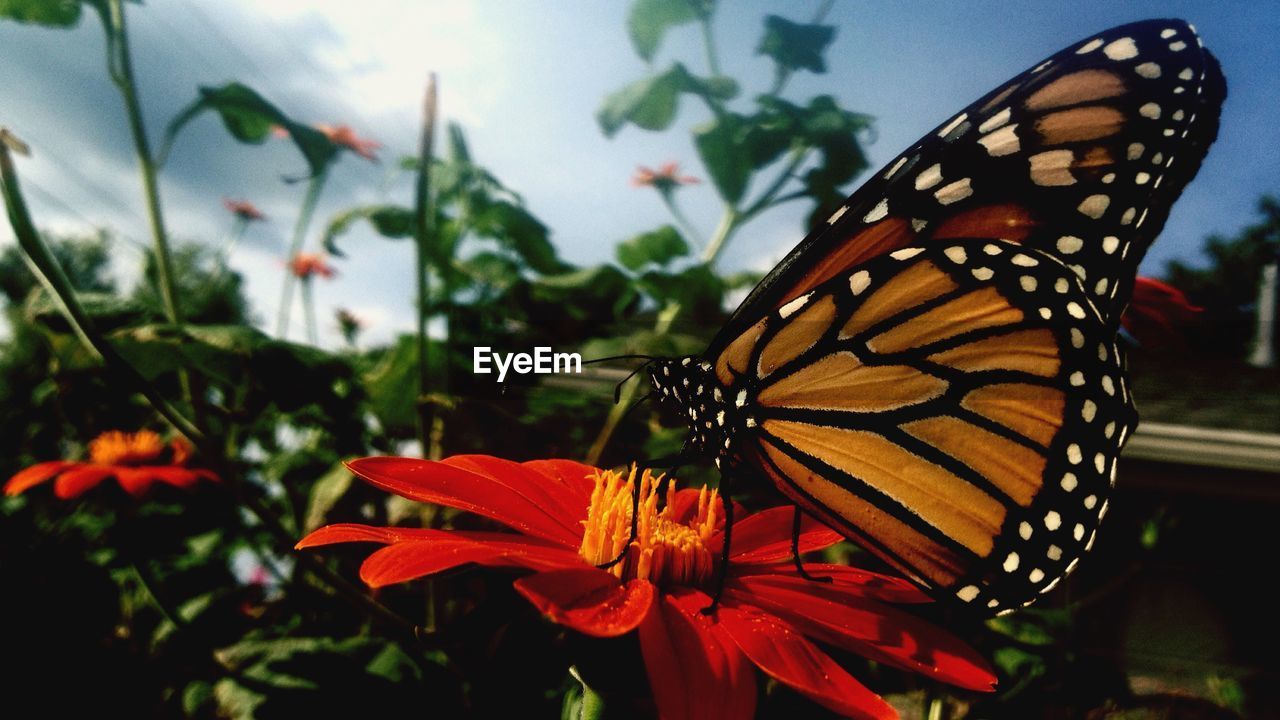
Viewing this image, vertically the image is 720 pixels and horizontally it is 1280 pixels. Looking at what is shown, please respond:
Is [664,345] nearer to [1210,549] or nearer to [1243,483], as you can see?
[1243,483]

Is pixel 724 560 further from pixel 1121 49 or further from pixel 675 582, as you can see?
pixel 1121 49

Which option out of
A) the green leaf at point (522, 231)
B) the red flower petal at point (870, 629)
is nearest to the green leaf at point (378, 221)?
the green leaf at point (522, 231)

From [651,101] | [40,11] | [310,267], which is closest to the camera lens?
[40,11]

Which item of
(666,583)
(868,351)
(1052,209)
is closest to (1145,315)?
(1052,209)

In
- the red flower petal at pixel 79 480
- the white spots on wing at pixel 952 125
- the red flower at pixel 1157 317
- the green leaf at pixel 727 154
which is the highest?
the green leaf at pixel 727 154

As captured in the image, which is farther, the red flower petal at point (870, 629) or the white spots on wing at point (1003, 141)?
the white spots on wing at point (1003, 141)

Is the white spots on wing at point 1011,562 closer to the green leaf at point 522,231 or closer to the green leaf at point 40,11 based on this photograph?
the green leaf at point 522,231

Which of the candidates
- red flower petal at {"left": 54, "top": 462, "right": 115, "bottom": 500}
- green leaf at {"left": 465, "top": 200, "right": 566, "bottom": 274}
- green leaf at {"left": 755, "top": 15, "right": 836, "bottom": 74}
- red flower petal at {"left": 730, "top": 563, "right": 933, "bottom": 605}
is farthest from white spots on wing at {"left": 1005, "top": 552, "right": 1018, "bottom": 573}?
red flower petal at {"left": 54, "top": 462, "right": 115, "bottom": 500}

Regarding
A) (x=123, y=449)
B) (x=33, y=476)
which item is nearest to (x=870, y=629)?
(x=33, y=476)
